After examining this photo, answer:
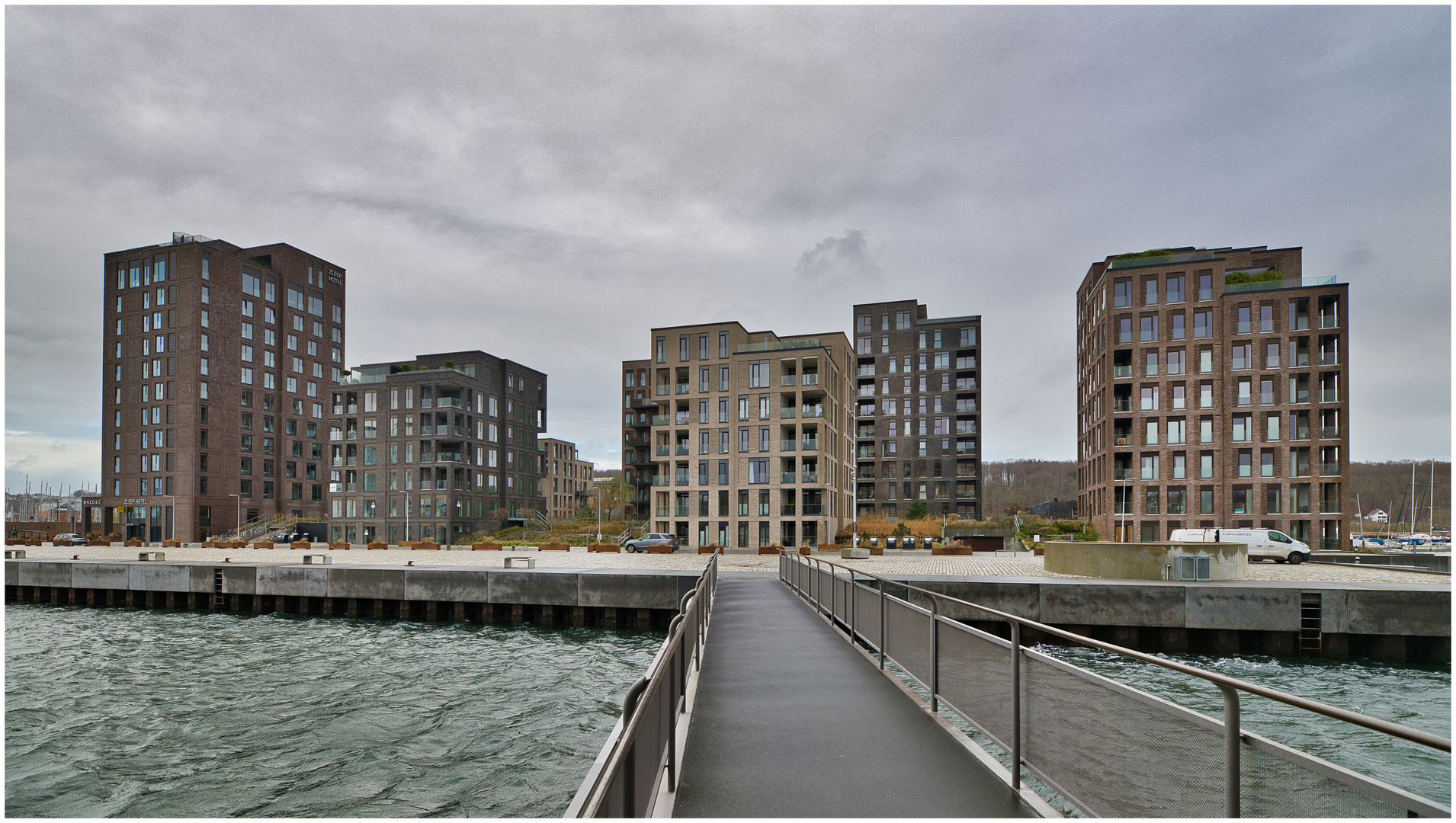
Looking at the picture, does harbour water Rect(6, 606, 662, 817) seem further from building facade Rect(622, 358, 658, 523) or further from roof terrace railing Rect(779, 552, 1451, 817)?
building facade Rect(622, 358, 658, 523)

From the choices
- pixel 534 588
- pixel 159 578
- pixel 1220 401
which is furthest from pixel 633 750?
pixel 1220 401

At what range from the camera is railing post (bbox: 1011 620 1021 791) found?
18.6ft

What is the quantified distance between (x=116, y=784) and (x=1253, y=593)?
1004 inches

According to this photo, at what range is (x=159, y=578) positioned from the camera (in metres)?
33.4

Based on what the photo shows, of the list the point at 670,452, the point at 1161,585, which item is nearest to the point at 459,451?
the point at 670,452

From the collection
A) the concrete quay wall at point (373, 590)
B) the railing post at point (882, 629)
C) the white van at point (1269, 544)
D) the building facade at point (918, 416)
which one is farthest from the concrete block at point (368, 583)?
the building facade at point (918, 416)

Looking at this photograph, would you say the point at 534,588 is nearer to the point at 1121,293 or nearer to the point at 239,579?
the point at 239,579

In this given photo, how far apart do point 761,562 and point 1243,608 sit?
23853 millimetres

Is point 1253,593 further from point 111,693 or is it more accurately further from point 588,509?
point 588,509

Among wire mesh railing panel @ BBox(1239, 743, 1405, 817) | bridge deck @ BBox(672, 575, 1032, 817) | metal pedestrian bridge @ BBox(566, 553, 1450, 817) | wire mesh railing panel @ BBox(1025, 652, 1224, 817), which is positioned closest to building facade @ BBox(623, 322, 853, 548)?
bridge deck @ BBox(672, 575, 1032, 817)

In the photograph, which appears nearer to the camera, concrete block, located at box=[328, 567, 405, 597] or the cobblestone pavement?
concrete block, located at box=[328, 567, 405, 597]

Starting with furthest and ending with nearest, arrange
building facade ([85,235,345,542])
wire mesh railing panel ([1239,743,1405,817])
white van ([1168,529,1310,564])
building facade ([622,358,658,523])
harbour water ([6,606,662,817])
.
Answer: building facade ([622,358,658,523]), building facade ([85,235,345,542]), white van ([1168,529,1310,564]), harbour water ([6,606,662,817]), wire mesh railing panel ([1239,743,1405,817])

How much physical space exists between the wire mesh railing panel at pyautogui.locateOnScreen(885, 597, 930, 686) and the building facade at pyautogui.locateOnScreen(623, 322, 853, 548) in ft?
161

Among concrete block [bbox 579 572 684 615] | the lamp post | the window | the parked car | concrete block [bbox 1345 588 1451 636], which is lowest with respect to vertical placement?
the lamp post
